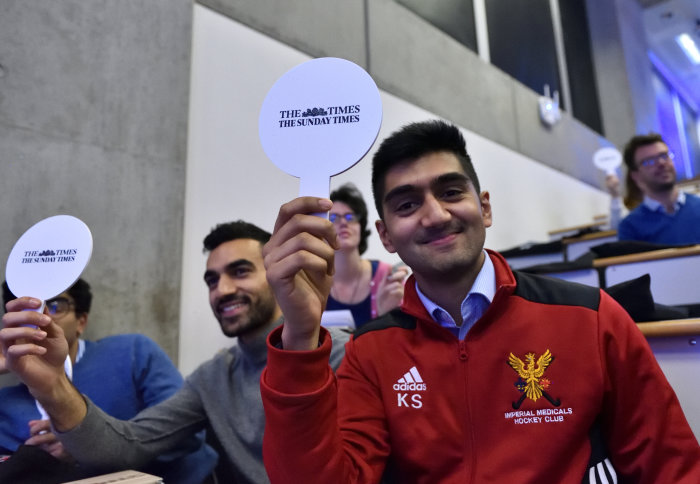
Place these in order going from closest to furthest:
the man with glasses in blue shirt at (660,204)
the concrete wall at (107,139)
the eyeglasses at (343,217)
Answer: the concrete wall at (107,139)
the eyeglasses at (343,217)
the man with glasses in blue shirt at (660,204)

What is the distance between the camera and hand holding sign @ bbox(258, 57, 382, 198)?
73 centimetres

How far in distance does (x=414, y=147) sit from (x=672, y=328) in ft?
2.20

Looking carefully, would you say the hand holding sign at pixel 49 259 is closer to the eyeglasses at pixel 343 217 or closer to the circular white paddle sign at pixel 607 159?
the eyeglasses at pixel 343 217

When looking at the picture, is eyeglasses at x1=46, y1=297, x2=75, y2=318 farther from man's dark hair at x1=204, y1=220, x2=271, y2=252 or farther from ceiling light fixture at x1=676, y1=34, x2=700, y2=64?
ceiling light fixture at x1=676, y1=34, x2=700, y2=64

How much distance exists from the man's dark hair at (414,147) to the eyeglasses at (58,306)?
48.4 inches

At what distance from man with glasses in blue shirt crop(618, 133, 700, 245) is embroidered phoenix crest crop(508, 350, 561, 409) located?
2.55m

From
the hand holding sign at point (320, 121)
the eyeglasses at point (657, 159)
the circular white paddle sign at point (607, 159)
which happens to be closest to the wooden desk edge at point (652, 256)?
the eyeglasses at point (657, 159)

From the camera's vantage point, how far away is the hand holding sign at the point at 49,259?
3.60 ft

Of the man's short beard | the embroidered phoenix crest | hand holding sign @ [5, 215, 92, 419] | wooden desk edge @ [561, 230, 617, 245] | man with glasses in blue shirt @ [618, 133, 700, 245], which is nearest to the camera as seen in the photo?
the embroidered phoenix crest

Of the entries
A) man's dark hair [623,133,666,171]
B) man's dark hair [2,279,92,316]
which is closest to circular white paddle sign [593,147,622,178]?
man's dark hair [623,133,666,171]

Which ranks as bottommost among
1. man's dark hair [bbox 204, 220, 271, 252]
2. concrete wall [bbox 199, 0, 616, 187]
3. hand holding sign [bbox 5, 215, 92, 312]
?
hand holding sign [bbox 5, 215, 92, 312]

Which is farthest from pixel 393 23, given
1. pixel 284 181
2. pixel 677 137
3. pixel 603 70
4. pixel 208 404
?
pixel 677 137

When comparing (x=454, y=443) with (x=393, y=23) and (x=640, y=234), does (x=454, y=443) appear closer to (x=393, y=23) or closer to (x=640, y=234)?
(x=640, y=234)

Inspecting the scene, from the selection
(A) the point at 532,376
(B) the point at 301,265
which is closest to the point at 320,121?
(B) the point at 301,265
